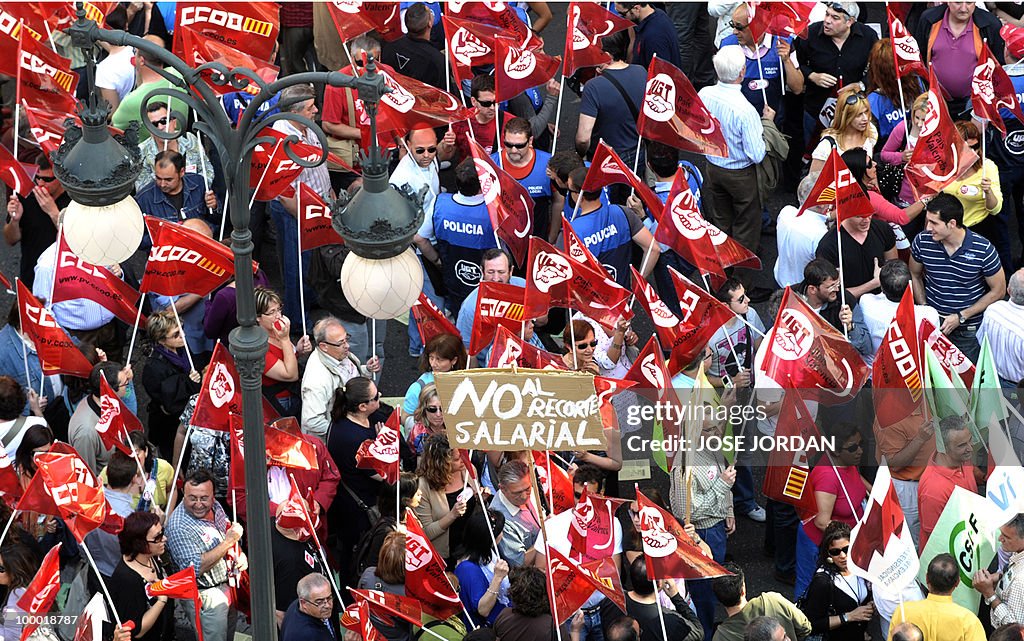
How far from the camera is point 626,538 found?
1119 cm

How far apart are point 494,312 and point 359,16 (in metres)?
3.83

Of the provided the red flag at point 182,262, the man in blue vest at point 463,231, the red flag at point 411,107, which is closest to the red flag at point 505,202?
the man in blue vest at point 463,231

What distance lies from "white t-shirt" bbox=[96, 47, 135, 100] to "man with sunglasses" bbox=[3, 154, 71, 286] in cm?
121

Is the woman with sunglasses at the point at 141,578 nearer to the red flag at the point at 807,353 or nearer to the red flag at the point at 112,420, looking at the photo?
the red flag at the point at 112,420

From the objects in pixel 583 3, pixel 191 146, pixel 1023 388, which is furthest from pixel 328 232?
pixel 1023 388

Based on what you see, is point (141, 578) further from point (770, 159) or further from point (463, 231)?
point (770, 159)

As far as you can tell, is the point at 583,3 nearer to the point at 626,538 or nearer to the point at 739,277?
the point at 739,277

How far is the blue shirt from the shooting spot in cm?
1230

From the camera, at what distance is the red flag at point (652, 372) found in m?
11.1

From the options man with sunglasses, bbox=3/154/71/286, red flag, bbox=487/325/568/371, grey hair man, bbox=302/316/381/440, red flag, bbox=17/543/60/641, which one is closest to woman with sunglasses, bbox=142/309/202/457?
grey hair man, bbox=302/316/381/440

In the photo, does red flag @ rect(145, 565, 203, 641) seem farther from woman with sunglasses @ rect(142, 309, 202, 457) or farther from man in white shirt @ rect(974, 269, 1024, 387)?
man in white shirt @ rect(974, 269, 1024, 387)

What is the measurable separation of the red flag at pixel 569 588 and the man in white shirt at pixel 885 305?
3182mm

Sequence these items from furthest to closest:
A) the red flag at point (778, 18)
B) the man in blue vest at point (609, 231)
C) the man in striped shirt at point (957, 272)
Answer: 1. the red flag at point (778, 18)
2. the man in blue vest at point (609, 231)
3. the man in striped shirt at point (957, 272)

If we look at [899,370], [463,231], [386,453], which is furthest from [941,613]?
[463,231]
